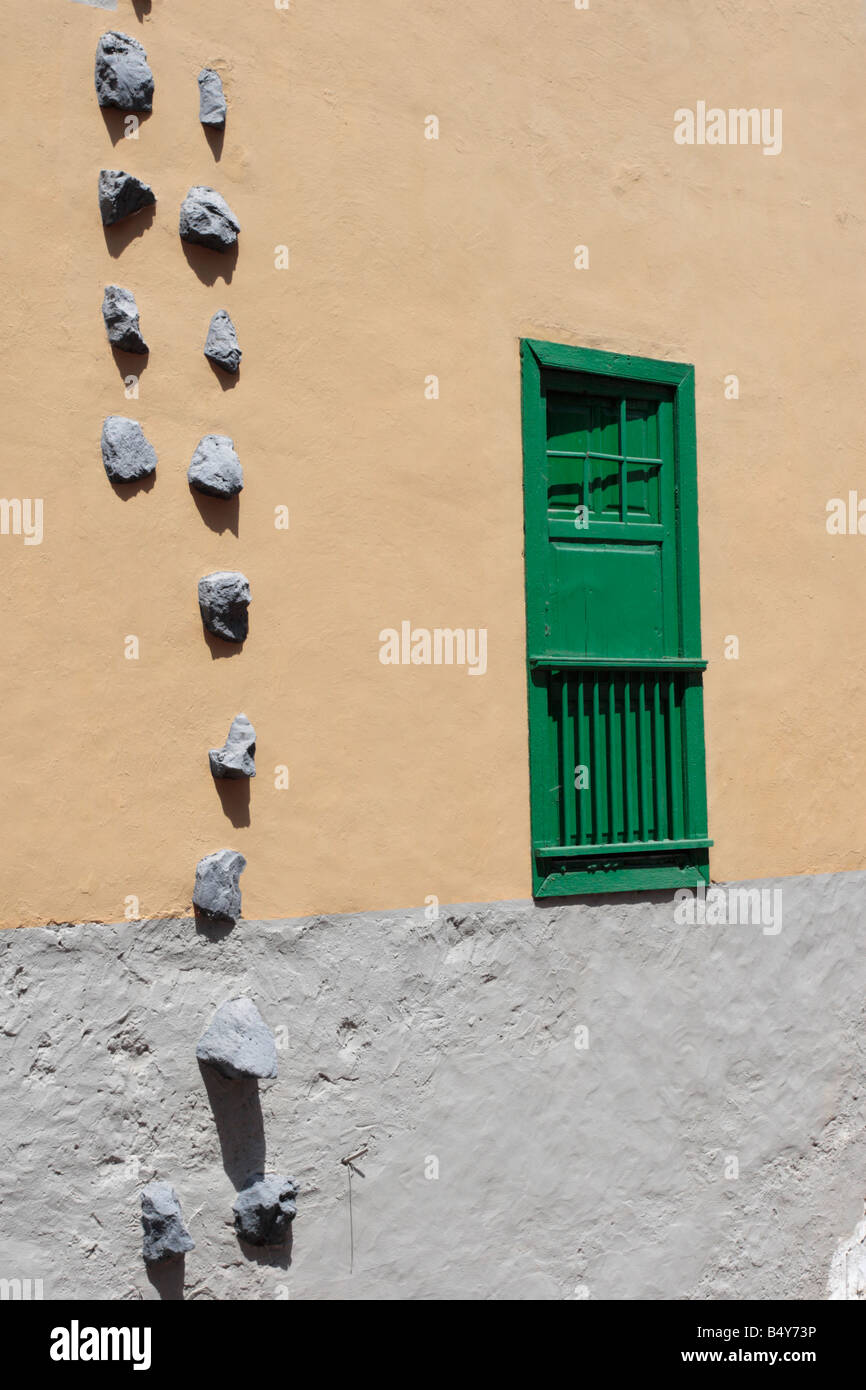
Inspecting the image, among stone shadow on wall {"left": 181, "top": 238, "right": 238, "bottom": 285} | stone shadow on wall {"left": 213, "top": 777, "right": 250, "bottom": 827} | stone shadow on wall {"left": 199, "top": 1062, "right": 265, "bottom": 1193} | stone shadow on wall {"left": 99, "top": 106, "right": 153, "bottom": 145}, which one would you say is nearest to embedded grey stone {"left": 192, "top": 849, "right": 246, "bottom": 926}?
stone shadow on wall {"left": 213, "top": 777, "right": 250, "bottom": 827}

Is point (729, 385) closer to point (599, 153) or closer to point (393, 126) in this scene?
point (599, 153)

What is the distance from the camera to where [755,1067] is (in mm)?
5391

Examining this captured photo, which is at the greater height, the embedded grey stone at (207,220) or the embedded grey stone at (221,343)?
the embedded grey stone at (207,220)

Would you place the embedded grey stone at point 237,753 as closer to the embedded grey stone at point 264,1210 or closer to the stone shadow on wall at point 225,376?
the stone shadow on wall at point 225,376

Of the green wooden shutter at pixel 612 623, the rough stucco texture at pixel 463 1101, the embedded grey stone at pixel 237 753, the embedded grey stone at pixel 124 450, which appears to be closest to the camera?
the rough stucco texture at pixel 463 1101

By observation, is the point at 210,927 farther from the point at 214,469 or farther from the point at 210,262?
the point at 210,262

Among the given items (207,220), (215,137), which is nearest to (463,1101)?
(207,220)

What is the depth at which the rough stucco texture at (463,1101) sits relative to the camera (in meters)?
4.03

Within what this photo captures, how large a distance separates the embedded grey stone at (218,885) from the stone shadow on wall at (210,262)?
1.87 meters

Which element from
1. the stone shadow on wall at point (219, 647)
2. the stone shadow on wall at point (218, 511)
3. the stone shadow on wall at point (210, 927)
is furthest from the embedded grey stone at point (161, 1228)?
the stone shadow on wall at point (218, 511)

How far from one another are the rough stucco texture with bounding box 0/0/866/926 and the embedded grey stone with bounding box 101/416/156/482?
65mm

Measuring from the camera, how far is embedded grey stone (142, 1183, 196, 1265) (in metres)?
4.04

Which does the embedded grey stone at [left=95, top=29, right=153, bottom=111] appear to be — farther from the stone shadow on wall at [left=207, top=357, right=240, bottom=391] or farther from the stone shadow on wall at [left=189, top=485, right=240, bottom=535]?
the stone shadow on wall at [left=189, top=485, right=240, bottom=535]
